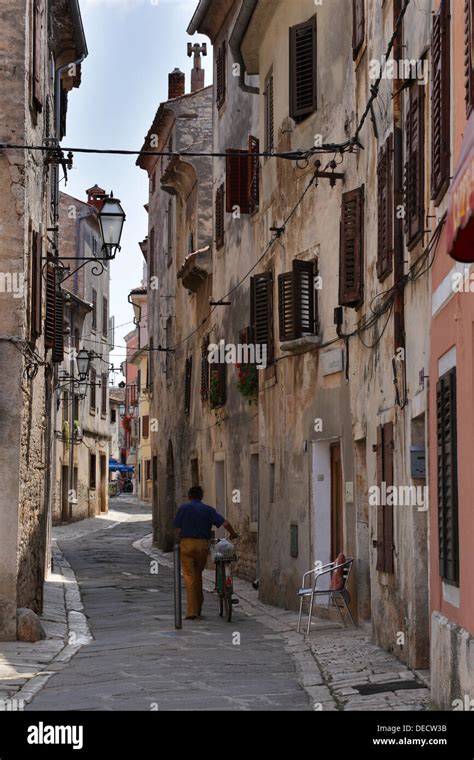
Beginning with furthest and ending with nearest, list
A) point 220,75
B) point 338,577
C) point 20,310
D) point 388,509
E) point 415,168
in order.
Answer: point 220,75
point 338,577
point 20,310
point 388,509
point 415,168

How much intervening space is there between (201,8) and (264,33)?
22.1 ft

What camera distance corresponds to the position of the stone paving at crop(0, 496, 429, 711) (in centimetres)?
1048

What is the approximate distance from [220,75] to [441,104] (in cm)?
1922

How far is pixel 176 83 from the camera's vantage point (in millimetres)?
43438

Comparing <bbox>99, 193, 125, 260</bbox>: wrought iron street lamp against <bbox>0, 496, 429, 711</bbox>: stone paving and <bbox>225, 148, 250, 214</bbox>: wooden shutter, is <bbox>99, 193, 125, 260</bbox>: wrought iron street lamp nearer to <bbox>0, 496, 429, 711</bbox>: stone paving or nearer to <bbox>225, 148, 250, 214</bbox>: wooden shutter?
<bbox>0, 496, 429, 711</bbox>: stone paving

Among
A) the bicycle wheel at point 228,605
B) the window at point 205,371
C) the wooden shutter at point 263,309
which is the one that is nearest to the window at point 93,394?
the window at point 205,371

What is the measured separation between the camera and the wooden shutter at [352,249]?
616 inches

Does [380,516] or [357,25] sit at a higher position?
[357,25]

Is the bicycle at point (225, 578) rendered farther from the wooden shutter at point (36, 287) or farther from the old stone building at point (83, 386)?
the old stone building at point (83, 386)

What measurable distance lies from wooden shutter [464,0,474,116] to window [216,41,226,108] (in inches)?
779

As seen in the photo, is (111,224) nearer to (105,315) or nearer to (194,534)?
(194,534)

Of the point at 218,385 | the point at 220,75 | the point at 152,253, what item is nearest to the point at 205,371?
the point at 218,385

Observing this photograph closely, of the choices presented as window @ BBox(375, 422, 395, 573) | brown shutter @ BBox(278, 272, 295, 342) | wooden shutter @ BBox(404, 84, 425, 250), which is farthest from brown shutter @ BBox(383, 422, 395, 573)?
brown shutter @ BBox(278, 272, 295, 342)

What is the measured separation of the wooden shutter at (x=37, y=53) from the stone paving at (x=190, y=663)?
6494mm
